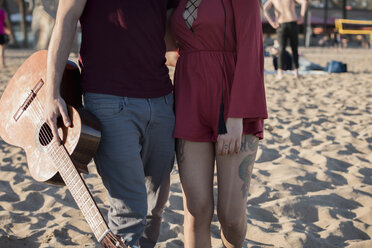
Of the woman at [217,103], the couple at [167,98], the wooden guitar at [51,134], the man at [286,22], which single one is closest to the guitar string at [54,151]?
the wooden guitar at [51,134]

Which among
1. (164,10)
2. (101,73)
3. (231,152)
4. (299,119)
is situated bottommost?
(299,119)

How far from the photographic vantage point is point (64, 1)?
74.1 inches

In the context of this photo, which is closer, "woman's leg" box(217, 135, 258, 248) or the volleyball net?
"woman's leg" box(217, 135, 258, 248)

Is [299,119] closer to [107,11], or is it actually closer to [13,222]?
[13,222]

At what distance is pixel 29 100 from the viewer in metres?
2.13

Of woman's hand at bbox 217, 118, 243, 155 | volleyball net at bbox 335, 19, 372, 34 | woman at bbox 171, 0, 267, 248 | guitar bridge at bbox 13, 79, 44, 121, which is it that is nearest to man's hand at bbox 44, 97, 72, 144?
guitar bridge at bbox 13, 79, 44, 121

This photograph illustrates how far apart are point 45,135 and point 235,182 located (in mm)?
888

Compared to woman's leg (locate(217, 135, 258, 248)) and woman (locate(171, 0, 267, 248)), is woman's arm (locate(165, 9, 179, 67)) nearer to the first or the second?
woman (locate(171, 0, 267, 248))

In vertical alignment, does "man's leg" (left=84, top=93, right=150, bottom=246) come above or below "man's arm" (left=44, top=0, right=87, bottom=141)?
below

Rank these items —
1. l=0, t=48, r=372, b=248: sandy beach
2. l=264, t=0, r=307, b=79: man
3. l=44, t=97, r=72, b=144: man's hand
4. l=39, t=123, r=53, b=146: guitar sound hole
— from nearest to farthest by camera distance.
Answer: l=44, t=97, r=72, b=144: man's hand
l=39, t=123, r=53, b=146: guitar sound hole
l=0, t=48, r=372, b=248: sandy beach
l=264, t=0, r=307, b=79: man

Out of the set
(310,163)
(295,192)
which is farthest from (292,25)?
(295,192)

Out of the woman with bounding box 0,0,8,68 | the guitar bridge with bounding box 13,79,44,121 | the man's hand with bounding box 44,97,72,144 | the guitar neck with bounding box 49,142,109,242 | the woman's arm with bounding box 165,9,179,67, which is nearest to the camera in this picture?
the guitar neck with bounding box 49,142,109,242

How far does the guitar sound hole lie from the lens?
1.98 m

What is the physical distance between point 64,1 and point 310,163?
3.08 m
